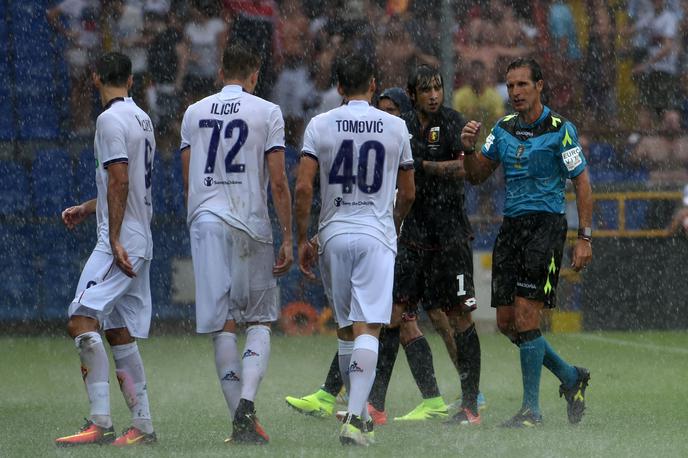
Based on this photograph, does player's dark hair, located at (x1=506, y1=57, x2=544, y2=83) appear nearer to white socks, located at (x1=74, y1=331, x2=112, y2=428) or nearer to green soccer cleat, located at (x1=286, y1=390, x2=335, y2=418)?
green soccer cleat, located at (x1=286, y1=390, x2=335, y2=418)

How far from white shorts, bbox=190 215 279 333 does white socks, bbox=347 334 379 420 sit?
0.57 meters

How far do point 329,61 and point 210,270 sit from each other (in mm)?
9754

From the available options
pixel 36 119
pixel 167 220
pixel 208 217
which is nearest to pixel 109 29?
pixel 36 119

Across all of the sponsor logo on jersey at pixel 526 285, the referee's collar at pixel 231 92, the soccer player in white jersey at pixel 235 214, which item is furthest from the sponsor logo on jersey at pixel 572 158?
the referee's collar at pixel 231 92

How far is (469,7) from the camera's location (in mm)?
17625

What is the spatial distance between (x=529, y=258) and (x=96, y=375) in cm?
261

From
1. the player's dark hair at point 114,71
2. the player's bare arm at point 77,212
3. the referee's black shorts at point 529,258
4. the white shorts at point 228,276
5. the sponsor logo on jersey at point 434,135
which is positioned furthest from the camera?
the sponsor logo on jersey at point 434,135

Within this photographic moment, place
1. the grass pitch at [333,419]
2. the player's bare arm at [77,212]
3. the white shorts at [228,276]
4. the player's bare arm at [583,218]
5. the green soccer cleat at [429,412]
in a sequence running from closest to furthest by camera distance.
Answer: the grass pitch at [333,419], the white shorts at [228,276], the player's bare arm at [77,212], the player's bare arm at [583,218], the green soccer cleat at [429,412]

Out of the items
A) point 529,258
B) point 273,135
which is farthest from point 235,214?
point 529,258

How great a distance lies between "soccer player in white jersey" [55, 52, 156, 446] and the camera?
7.20 metres

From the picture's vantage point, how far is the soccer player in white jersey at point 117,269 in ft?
23.6

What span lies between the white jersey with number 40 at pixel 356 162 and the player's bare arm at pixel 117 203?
96 centimetres

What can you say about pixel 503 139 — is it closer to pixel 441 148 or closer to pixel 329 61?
pixel 441 148

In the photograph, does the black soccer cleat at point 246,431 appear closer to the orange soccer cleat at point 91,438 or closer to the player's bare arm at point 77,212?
the orange soccer cleat at point 91,438
